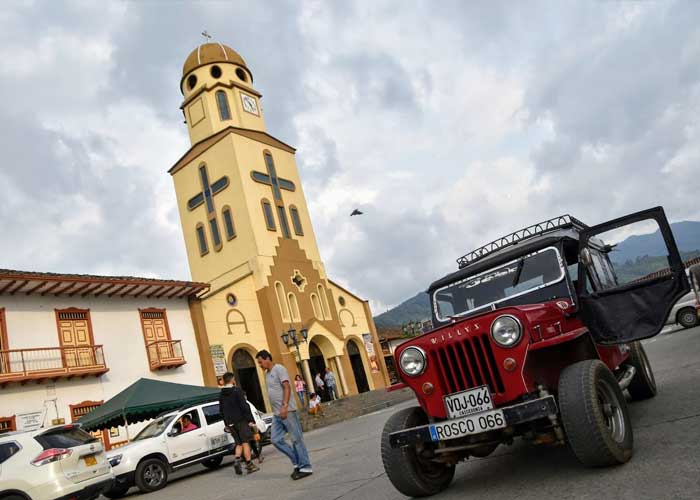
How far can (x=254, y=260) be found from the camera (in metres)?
29.4

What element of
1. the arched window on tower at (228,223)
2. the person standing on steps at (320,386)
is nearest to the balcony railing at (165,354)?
the person standing on steps at (320,386)

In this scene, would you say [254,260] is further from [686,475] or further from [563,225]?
[686,475]

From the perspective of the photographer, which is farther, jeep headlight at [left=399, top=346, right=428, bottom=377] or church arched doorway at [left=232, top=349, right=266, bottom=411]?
church arched doorway at [left=232, top=349, right=266, bottom=411]

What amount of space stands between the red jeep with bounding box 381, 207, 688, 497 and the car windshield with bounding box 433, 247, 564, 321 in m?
0.01

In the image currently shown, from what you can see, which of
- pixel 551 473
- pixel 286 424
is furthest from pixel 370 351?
pixel 551 473

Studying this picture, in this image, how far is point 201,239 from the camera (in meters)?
32.8

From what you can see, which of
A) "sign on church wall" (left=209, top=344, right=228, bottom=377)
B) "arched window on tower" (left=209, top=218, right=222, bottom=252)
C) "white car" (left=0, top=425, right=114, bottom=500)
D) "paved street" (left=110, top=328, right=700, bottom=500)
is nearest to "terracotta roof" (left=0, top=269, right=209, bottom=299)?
"sign on church wall" (left=209, top=344, right=228, bottom=377)

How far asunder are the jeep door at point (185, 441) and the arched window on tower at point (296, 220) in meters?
21.6

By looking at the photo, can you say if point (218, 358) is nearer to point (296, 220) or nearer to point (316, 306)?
point (316, 306)

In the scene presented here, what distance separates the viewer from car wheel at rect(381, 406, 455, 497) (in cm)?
469

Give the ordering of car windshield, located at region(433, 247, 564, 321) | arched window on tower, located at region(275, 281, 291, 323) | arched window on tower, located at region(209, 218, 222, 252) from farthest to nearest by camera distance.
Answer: arched window on tower, located at region(209, 218, 222, 252)
arched window on tower, located at region(275, 281, 291, 323)
car windshield, located at region(433, 247, 564, 321)

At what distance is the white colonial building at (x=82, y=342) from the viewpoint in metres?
18.0

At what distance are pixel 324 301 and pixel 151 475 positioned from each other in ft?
71.4

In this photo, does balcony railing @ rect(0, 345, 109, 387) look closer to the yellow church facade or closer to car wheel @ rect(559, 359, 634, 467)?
the yellow church facade
